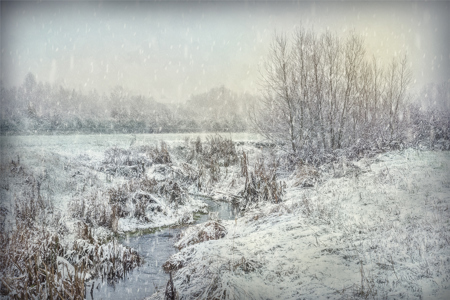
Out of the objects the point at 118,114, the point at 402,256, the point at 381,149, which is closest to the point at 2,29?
the point at 402,256

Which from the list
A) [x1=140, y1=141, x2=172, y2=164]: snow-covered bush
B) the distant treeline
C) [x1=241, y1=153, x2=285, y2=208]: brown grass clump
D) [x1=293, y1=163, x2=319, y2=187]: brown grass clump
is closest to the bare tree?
[x1=293, y1=163, x2=319, y2=187]: brown grass clump

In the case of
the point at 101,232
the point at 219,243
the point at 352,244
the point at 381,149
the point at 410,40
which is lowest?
the point at 101,232

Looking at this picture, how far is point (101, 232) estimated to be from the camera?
7.33m

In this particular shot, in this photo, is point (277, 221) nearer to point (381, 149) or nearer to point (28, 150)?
point (381, 149)

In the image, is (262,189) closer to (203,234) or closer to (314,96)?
(203,234)

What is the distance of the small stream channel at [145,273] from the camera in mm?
4551

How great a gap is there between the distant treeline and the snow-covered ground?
57.7 ft

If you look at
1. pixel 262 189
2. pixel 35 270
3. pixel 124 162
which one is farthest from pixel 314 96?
pixel 35 270

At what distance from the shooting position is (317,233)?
473cm

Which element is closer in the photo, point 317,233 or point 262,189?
point 317,233

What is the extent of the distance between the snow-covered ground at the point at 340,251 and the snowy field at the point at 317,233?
15mm

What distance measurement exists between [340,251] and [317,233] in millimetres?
630

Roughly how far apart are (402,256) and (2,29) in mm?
6643

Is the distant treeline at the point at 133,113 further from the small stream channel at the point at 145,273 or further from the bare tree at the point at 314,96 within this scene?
the small stream channel at the point at 145,273
